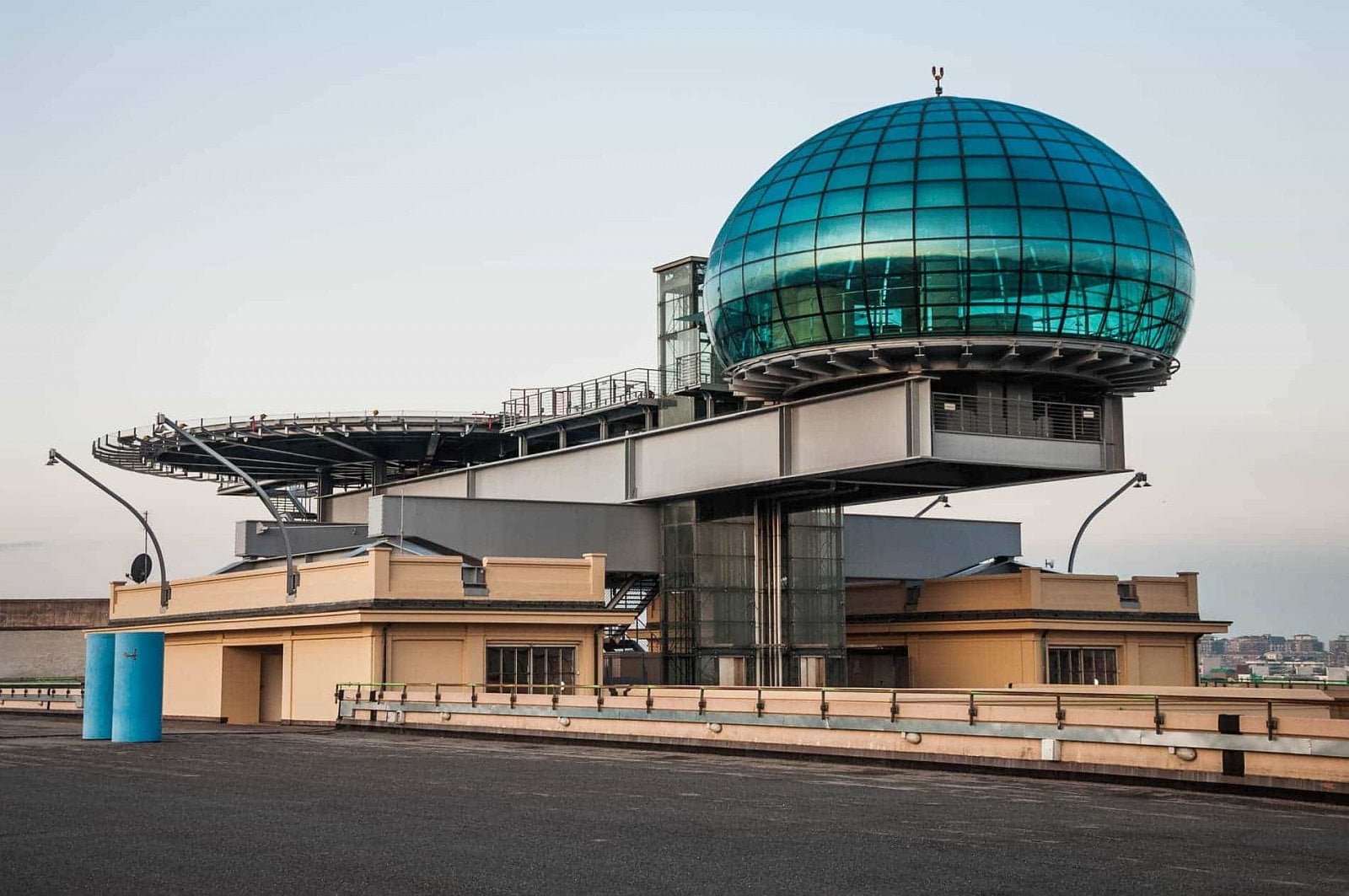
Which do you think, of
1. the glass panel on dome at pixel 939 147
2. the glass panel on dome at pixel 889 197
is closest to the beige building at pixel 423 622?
the glass panel on dome at pixel 889 197

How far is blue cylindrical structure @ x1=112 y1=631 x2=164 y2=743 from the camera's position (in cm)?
3403

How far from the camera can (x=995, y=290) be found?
40125 mm

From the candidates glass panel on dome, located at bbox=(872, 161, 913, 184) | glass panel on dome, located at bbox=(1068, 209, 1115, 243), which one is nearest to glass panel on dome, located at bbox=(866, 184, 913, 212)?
glass panel on dome, located at bbox=(872, 161, 913, 184)

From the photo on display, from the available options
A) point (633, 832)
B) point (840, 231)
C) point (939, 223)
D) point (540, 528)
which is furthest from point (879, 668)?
point (633, 832)

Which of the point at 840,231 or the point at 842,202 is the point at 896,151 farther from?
the point at 840,231

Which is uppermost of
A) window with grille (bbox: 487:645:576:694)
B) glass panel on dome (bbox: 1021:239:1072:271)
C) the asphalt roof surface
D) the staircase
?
glass panel on dome (bbox: 1021:239:1072:271)

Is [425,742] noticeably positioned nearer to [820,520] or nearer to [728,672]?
[728,672]

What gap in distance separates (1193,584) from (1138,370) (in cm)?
1443

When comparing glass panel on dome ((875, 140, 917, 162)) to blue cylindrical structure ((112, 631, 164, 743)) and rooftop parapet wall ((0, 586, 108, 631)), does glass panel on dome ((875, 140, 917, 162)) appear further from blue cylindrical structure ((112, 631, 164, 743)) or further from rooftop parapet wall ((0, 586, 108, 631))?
rooftop parapet wall ((0, 586, 108, 631))

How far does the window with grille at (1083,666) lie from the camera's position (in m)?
→ 51.6

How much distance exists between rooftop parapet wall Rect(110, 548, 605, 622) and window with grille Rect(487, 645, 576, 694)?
5.07ft

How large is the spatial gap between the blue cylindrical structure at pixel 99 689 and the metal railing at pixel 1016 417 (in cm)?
2056

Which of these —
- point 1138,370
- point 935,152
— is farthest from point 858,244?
point 1138,370

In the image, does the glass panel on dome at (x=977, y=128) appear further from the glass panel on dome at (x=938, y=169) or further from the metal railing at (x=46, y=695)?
the metal railing at (x=46, y=695)
